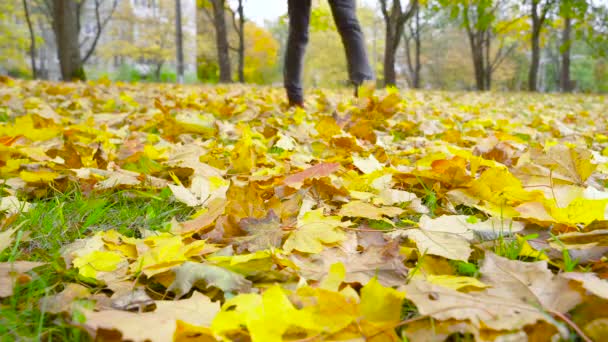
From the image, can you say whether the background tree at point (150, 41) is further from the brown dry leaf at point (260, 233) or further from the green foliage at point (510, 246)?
the green foliage at point (510, 246)

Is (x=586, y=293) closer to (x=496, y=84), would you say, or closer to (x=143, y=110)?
(x=143, y=110)

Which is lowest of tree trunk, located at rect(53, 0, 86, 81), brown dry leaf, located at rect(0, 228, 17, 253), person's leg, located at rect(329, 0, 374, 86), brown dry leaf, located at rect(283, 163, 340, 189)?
brown dry leaf, located at rect(0, 228, 17, 253)

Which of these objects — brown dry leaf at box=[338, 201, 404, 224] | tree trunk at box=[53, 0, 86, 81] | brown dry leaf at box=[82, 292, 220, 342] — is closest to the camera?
brown dry leaf at box=[82, 292, 220, 342]

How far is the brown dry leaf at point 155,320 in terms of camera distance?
58 cm

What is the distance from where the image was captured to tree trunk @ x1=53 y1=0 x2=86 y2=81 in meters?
9.32

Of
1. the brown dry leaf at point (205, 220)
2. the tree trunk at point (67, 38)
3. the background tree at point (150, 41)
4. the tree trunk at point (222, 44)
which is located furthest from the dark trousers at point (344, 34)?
the background tree at point (150, 41)

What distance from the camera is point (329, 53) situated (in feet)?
135

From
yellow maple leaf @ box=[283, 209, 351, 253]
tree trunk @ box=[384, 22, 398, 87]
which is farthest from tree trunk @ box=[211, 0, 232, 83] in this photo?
yellow maple leaf @ box=[283, 209, 351, 253]

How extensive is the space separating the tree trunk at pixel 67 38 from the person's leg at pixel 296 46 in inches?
301

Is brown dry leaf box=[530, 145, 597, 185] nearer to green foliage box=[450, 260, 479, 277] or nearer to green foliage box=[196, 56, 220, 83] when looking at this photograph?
green foliage box=[450, 260, 479, 277]

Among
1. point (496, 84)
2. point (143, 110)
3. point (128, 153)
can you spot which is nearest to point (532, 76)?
point (143, 110)

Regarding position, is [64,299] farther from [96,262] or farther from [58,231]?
[58,231]

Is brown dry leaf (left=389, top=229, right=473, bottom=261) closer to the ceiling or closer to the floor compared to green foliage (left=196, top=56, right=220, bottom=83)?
closer to the floor

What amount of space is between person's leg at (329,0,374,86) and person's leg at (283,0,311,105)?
254mm
